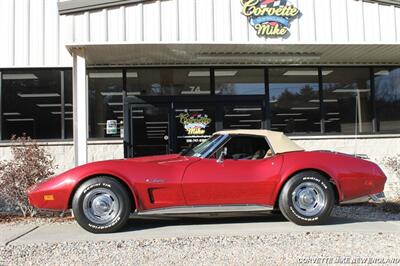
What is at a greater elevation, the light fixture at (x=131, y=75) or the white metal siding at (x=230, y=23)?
the white metal siding at (x=230, y=23)

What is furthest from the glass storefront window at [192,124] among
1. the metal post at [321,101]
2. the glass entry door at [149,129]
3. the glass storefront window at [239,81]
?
Result: the metal post at [321,101]

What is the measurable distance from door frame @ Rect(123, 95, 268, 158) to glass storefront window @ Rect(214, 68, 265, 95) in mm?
194

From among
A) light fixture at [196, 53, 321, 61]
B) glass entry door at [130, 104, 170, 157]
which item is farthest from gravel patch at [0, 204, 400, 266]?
glass entry door at [130, 104, 170, 157]

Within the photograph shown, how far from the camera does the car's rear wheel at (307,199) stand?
6.97m

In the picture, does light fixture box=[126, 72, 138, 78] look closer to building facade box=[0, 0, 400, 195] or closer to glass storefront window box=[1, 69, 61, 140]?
building facade box=[0, 0, 400, 195]

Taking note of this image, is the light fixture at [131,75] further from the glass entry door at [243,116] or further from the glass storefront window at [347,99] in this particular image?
the glass storefront window at [347,99]

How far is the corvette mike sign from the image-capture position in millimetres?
9633

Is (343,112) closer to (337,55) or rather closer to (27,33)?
(337,55)

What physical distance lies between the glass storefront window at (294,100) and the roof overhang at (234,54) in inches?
15.2

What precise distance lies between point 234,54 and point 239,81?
144 cm

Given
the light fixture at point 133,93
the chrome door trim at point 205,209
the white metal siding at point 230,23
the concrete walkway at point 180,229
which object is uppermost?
the white metal siding at point 230,23

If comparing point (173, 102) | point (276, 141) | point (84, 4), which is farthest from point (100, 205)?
point (173, 102)

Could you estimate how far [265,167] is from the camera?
708 cm

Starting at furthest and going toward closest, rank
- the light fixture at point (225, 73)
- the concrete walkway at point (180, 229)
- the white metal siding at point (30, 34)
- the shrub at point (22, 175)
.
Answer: the light fixture at point (225, 73) → the white metal siding at point (30, 34) → the shrub at point (22, 175) → the concrete walkway at point (180, 229)
